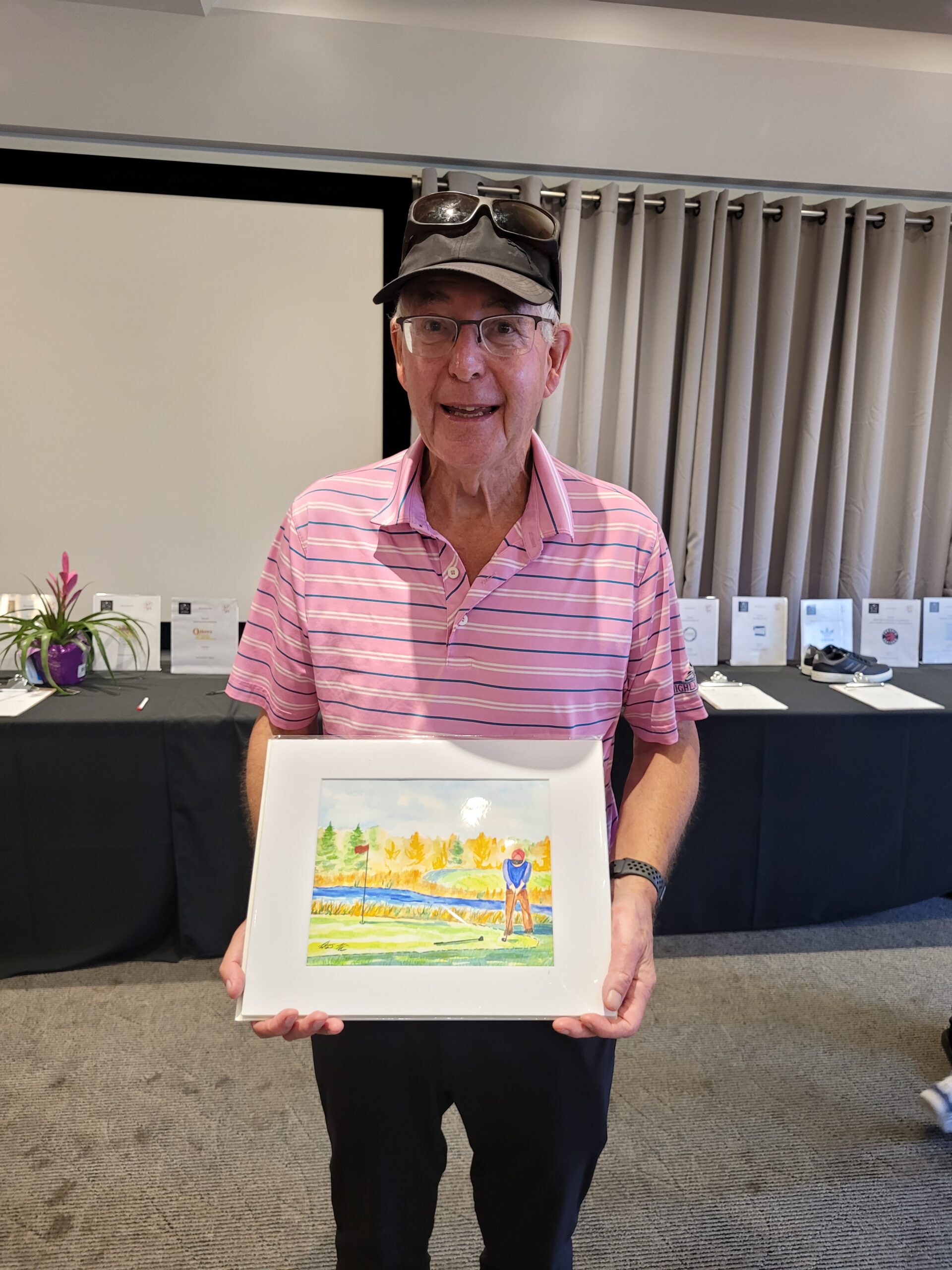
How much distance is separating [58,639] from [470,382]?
2009 mm

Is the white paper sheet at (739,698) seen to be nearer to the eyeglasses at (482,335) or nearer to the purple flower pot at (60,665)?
the eyeglasses at (482,335)

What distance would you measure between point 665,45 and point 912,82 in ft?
2.99

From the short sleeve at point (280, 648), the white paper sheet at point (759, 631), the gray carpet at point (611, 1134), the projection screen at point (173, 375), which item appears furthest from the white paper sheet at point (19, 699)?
the white paper sheet at point (759, 631)

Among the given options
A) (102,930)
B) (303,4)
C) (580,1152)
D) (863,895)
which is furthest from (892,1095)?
(303,4)

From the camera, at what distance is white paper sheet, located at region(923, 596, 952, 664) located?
3.02m

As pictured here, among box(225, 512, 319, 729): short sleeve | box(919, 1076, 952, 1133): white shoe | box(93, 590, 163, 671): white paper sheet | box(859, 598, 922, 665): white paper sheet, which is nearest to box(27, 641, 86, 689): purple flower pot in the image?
box(93, 590, 163, 671): white paper sheet

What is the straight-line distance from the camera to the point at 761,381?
2.97m

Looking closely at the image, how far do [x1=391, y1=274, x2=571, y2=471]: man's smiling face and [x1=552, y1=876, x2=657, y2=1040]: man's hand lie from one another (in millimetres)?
542

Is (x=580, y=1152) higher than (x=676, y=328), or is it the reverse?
(x=676, y=328)

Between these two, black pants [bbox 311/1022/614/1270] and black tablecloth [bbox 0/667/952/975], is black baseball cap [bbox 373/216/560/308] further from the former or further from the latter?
black tablecloth [bbox 0/667/952/975]

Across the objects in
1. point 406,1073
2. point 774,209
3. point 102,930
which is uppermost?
point 774,209

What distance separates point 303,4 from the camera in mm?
2516

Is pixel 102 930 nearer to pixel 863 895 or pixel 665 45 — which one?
pixel 863 895

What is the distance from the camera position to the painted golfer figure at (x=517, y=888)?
85cm
